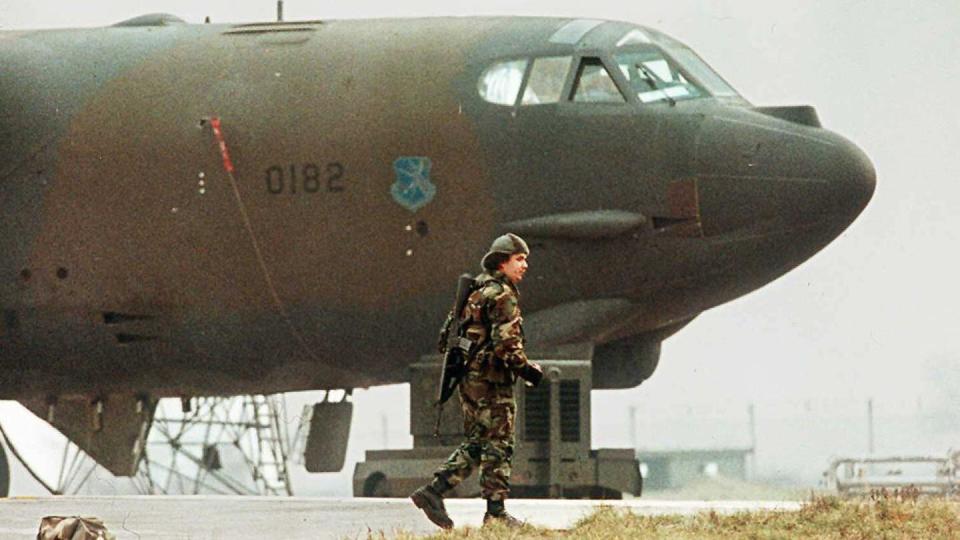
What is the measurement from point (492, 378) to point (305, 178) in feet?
26.0

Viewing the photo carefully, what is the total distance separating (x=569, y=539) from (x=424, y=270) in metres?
8.99

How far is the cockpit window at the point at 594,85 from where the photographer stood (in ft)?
79.4

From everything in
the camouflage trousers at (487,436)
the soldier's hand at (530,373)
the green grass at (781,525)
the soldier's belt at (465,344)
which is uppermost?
the soldier's belt at (465,344)

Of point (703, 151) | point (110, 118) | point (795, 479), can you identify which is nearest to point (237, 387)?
point (110, 118)

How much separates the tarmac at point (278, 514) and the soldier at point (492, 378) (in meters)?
0.48

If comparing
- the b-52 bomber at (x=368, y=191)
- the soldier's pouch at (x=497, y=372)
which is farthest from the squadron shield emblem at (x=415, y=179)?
the soldier's pouch at (x=497, y=372)

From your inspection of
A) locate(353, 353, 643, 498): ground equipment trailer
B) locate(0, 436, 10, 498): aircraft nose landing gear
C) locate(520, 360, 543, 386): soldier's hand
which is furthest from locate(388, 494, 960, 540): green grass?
locate(0, 436, 10, 498): aircraft nose landing gear

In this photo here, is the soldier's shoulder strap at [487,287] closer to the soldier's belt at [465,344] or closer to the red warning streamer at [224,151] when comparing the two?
the soldier's belt at [465,344]

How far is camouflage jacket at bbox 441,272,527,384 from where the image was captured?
55.7 ft

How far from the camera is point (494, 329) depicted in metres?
17.0

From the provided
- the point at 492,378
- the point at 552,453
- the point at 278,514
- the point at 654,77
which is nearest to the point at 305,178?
the point at 654,77

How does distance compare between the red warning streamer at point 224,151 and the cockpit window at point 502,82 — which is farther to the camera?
the red warning streamer at point 224,151

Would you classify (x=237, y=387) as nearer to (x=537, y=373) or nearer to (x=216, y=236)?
(x=216, y=236)

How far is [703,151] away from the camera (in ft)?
77.9
